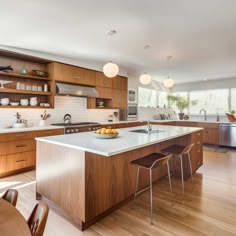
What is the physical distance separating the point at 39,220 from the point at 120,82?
5.26 meters

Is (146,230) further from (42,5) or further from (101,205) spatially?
(42,5)

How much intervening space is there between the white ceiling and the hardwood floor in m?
2.49

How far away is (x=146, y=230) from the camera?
1888 mm

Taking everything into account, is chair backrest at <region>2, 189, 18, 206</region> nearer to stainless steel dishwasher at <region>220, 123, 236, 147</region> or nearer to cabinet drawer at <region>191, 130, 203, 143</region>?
cabinet drawer at <region>191, 130, 203, 143</region>

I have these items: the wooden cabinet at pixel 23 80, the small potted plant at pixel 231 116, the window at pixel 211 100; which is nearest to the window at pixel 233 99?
the window at pixel 211 100

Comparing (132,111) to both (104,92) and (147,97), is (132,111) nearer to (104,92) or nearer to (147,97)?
(147,97)

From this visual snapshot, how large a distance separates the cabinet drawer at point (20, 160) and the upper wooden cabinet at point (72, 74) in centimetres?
176

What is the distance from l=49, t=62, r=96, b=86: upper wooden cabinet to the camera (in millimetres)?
4215

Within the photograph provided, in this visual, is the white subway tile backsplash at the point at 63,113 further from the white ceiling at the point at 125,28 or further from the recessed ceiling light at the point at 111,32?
the recessed ceiling light at the point at 111,32

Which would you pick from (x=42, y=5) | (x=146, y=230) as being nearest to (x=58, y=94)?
(x=42, y=5)

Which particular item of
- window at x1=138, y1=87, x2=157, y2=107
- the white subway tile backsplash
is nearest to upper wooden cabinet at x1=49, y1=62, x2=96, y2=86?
the white subway tile backsplash

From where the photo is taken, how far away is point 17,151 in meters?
3.47

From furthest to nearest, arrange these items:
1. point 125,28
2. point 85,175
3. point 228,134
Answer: point 228,134, point 125,28, point 85,175

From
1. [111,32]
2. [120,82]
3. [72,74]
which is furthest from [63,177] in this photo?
[120,82]
